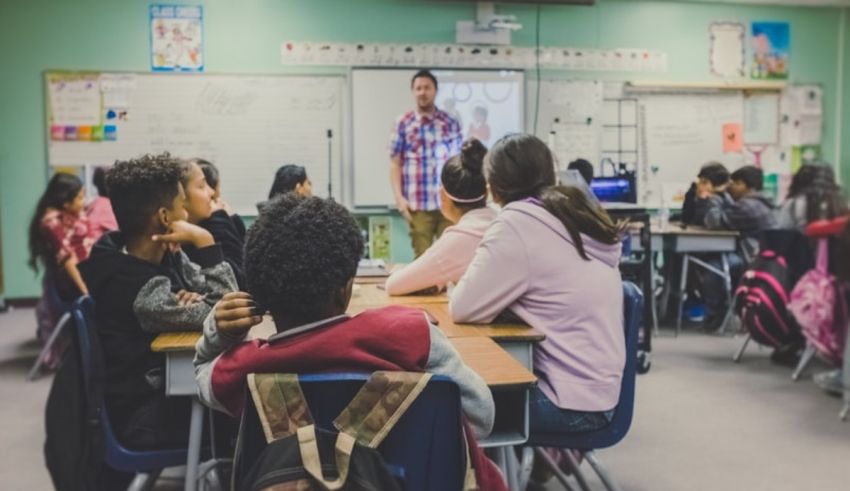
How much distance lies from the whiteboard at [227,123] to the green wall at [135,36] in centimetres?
15

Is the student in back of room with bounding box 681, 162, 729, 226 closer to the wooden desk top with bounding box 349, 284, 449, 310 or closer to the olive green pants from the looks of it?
the olive green pants

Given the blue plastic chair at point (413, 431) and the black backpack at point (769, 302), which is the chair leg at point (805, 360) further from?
the blue plastic chair at point (413, 431)

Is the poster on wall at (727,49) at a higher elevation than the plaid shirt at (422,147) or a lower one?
higher

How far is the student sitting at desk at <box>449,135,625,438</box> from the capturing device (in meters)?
1.98

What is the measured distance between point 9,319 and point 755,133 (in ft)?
20.0

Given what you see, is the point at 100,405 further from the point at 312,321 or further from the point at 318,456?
the point at 318,456

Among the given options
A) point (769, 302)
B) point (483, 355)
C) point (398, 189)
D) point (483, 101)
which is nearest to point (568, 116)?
point (483, 101)

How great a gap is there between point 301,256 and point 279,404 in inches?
8.5

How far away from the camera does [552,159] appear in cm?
219

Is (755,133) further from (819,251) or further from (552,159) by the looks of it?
(552,159)

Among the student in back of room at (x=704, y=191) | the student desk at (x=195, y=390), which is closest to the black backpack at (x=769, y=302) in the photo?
the student in back of room at (x=704, y=191)

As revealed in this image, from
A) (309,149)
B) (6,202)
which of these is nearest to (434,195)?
(309,149)

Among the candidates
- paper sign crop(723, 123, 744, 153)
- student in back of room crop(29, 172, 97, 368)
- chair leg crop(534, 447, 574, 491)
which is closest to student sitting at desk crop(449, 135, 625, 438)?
chair leg crop(534, 447, 574, 491)

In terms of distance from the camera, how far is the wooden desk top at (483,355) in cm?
152
